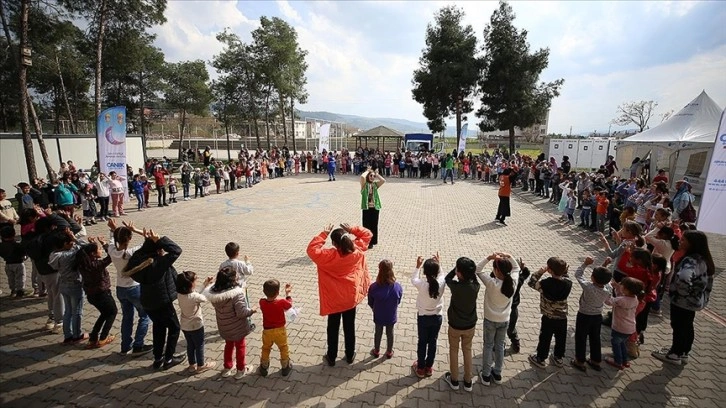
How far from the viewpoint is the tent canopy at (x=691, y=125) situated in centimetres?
1394

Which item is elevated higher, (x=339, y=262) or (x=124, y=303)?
(x=339, y=262)

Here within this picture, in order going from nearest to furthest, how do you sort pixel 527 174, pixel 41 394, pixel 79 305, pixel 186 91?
1. pixel 41 394
2. pixel 79 305
3. pixel 527 174
4. pixel 186 91

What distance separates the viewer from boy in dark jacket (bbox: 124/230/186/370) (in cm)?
387

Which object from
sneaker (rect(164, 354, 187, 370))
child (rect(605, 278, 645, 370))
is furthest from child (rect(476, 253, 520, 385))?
sneaker (rect(164, 354, 187, 370))

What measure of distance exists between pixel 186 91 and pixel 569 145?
3206 centimetres

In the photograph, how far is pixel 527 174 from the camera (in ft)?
57.7

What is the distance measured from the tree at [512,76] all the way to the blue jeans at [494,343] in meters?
25.5

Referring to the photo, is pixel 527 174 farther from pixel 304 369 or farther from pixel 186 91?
pixel 186 91

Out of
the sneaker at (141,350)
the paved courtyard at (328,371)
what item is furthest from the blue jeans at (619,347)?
the sneaker at (141,350)

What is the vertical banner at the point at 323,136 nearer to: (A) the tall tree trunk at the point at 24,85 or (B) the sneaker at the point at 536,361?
(A) the tall tree trunk at the point at 24,85

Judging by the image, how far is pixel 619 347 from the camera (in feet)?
13.5

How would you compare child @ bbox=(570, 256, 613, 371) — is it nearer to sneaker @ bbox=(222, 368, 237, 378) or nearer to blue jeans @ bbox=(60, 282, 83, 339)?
sneaker @ bbox=(222, 368, 237, 378)

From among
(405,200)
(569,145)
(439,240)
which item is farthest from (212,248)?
(569,145)

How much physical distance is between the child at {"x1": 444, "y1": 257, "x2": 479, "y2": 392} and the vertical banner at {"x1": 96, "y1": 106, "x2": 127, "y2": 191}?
13.1m
